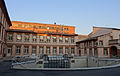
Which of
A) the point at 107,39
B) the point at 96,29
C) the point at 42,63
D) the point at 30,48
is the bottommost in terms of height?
the point at 42,63

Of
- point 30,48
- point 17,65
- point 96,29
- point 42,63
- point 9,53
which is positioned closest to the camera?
point 17,65

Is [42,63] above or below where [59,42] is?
below

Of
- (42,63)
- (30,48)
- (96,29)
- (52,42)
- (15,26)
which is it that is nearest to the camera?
(42,63)

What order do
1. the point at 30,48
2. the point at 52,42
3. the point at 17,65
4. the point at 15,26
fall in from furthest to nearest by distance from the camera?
the point at 15,26 < the point at 52,42 < the point at 30,48 < the point at 17,65

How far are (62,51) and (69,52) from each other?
243cm

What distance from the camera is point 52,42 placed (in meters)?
32.2

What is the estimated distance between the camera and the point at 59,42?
1292 inches

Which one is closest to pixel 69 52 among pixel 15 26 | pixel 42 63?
pixel 42 63

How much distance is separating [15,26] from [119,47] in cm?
4514

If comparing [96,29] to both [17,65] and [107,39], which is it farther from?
[17,65]

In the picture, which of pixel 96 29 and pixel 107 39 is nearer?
pixel 107 39

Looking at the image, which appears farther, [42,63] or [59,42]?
[59,42]

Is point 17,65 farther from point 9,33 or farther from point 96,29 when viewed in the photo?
point 96,29

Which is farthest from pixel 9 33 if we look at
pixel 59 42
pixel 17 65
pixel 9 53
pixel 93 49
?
pixel 93 49
